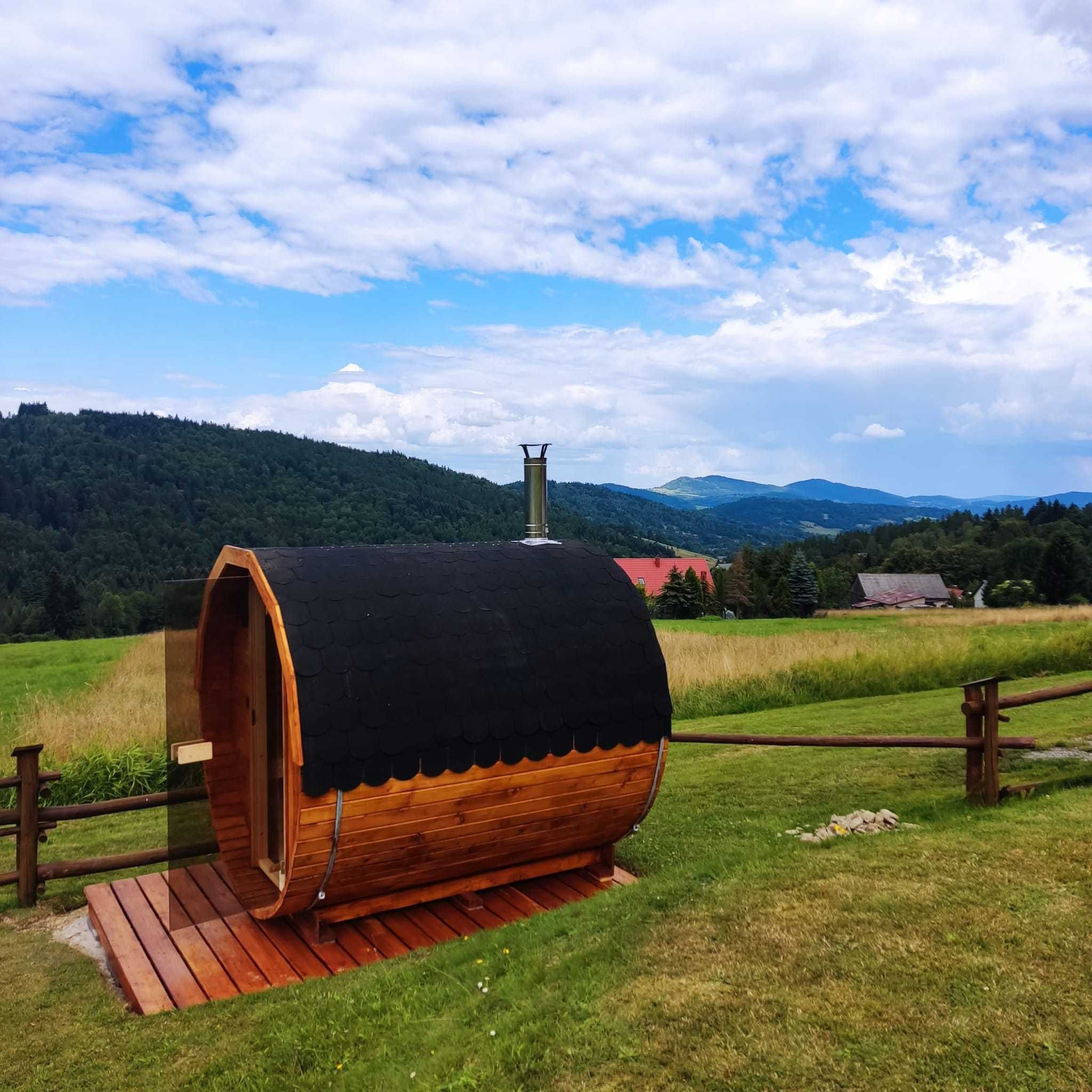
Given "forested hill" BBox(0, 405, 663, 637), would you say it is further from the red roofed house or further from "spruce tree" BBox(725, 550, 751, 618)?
"spruce tree" BBox(725, 550, 751, 618)

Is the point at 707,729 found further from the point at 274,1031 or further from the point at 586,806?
the point at 274,1031

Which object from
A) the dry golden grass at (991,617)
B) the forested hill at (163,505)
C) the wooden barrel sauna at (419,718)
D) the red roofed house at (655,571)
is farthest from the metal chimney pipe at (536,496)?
the red roofed house at (655,571)

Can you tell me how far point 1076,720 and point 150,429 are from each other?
92322mm

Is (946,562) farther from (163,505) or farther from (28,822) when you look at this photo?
(28,822)

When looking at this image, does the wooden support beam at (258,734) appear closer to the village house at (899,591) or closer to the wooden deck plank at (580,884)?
the wooden deck plank at (580,884)

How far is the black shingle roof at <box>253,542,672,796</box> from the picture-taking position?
532 centimetres

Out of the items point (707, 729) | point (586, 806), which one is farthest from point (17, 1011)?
point (707, 729)

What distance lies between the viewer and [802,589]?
61.3 metres

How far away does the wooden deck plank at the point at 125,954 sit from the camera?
518 centimetres

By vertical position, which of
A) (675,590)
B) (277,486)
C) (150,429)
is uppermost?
Answer: (150,429)

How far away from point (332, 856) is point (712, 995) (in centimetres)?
251

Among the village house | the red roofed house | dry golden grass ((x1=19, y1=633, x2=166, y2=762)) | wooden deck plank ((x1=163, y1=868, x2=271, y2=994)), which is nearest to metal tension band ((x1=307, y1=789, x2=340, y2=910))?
wooden deck plank ((x1=163, y1=868, x2=271, y2=994))

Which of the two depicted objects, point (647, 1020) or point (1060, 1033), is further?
point (647, 1020)

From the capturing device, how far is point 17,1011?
4.99m
